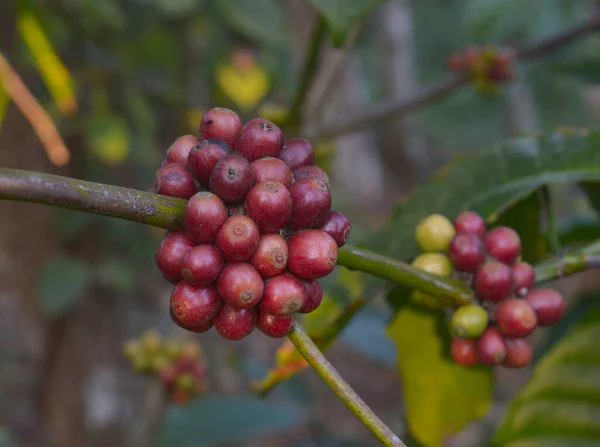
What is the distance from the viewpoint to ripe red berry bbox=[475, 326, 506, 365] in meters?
0.86

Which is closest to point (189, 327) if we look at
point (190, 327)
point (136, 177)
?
point (190, 327)

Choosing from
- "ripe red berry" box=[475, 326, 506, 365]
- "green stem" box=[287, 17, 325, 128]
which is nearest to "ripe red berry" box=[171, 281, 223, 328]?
"ripe red berry" box=[475, 326, 506, 365]

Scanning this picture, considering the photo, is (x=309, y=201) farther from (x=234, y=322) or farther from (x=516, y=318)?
(x=516, y=318)

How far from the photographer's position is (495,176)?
1.09 meters

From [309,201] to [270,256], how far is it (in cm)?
7

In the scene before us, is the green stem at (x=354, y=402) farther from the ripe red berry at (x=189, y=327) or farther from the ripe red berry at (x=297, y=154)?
the ripe red berry at (x=297, y=154)

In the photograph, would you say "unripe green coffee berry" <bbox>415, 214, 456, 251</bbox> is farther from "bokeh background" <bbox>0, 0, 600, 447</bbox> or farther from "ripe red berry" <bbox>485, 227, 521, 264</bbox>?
"bokeh background" <bbox>0, 0, 600, 447</bbox>

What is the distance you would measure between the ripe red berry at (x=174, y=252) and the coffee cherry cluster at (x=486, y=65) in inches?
76.6

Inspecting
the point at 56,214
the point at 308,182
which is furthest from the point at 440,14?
the point at 308,182

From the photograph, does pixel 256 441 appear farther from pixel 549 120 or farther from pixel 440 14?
pixel 440 14

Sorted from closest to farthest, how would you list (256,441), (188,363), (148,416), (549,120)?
(148,416)
(188,363)
(256,441)
(549,120)

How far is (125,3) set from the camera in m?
3.09

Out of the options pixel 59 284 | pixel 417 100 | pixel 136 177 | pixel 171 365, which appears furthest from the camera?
pixel 136 177

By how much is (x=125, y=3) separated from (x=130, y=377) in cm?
204
